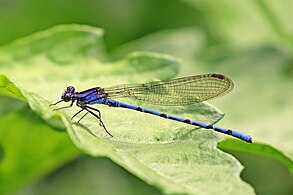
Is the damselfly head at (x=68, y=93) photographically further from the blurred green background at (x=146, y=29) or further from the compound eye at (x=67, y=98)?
the blurred green background at (x=146, y=29)

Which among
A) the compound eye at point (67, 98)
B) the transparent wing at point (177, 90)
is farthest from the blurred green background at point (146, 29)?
the compound eye at point (67, 98)

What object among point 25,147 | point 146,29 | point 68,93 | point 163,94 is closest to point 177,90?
point 163,94

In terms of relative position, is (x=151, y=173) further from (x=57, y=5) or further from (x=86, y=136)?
(x=57, y=5)

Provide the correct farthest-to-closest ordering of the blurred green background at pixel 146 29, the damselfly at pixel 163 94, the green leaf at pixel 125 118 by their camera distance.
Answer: the blurred green background at pixel 146 29 → the damselfly at pixel 163 94 → the green leaf at pixel 125 118

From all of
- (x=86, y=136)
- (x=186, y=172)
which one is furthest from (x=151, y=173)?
(x=86, y=136)

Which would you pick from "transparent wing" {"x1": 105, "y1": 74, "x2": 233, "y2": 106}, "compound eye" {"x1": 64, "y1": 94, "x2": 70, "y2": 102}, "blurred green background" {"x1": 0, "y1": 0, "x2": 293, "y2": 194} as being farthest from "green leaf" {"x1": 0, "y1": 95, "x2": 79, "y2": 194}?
"blurred green background" {"x1": 0, "y1": 0, "x2": 293, "y2": 194}

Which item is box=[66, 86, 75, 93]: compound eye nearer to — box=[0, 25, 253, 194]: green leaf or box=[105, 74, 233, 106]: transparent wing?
box=[0, 25, 253, 194]: green leaf
